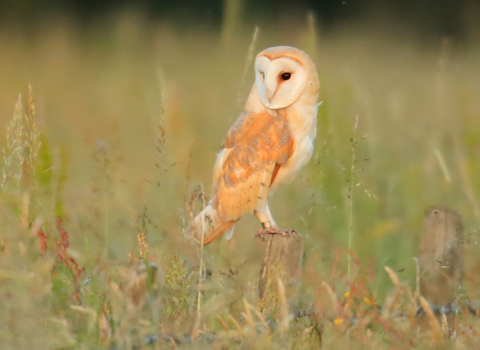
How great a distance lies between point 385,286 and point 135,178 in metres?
1.54

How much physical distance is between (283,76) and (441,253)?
3.06 feet

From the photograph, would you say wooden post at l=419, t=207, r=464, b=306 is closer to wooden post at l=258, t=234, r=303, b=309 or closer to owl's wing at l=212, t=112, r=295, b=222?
wooden post at l=258, t=234, r=303, b=309

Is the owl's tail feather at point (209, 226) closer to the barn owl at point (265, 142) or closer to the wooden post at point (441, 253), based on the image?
the barn owl at point (265, 142)

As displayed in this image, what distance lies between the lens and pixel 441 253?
2.21 m

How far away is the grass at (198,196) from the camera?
1.70 metres

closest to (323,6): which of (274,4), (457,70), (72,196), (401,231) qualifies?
(274,4)

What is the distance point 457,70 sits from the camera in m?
4.81

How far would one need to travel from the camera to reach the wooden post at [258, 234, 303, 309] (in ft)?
6.38

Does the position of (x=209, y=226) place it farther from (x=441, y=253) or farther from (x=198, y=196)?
(x=441, y=253)

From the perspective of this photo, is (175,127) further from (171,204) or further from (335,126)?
(335,126)

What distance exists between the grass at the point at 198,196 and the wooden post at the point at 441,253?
0.06m

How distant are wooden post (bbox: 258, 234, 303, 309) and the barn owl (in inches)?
17.1

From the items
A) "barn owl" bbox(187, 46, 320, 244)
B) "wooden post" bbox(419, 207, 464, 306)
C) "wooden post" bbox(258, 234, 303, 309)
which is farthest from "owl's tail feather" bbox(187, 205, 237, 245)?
"wooden post" bbox(419, 207, 464, 306)

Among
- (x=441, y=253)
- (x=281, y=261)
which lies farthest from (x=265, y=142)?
(x=441, y=253)
